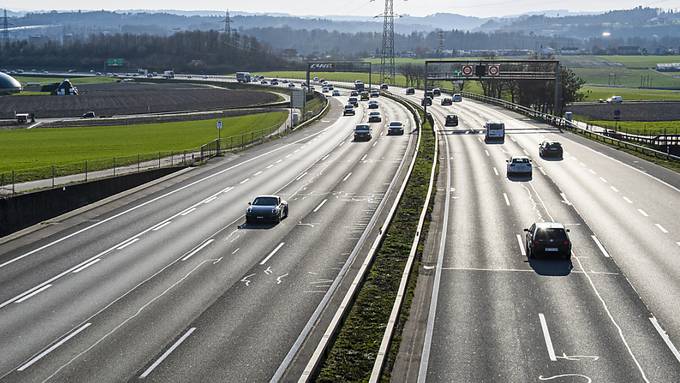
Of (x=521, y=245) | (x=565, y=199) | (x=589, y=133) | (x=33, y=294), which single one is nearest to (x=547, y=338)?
(x=521, y=245)

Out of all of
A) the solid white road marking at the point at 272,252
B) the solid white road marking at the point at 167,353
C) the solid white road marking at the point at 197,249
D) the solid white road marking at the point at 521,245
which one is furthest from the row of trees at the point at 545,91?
the solid white road marking at the point at 167,353

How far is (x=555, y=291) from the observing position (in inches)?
1111

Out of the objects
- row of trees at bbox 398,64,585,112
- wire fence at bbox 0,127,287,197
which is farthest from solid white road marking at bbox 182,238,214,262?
row of trees at bbox 398,64,585,112

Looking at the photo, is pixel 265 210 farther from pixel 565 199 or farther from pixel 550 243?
pixel 565 199

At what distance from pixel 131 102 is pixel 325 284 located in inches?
5292

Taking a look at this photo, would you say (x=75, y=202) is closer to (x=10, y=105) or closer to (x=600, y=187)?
(x=600, y=187)

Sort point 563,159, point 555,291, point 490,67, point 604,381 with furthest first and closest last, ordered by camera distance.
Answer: point 490,67
point 563,159
point 555,291
point 604,381

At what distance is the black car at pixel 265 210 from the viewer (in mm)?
41250

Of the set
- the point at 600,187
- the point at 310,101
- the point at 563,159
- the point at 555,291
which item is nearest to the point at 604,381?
the point at 555,291

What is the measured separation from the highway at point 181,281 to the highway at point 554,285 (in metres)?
3.67

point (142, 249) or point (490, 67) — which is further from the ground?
point (490, 67)

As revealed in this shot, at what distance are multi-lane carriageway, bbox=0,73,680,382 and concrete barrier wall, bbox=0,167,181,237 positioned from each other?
2.33 m

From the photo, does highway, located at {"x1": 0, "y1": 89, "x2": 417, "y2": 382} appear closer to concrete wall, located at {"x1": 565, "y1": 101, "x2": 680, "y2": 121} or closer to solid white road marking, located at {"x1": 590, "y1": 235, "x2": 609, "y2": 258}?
solid white road marking, located at {"x1": 590, "y1": 235, "x2": 609, "y2": 258}

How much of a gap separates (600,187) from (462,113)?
225 ft
